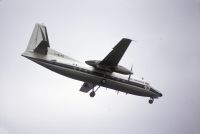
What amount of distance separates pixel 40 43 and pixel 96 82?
8946 mm

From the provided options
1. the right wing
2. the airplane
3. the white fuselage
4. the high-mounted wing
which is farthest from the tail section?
the right wing

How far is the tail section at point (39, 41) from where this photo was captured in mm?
48197

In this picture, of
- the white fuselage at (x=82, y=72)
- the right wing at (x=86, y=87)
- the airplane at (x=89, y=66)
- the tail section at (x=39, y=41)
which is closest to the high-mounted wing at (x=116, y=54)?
the airplane at (x=89, y=66)

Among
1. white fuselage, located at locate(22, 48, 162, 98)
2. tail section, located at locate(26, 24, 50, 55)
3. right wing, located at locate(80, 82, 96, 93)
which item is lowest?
right wing, located at locate(80, 82, 96, 93)

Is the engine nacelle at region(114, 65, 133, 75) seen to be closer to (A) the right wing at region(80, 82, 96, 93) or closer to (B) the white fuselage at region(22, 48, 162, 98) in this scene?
(B) the white fuselage at region(22, 48, 162, 98)

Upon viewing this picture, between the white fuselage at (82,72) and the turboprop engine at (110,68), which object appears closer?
the white fuselage at (82,72)

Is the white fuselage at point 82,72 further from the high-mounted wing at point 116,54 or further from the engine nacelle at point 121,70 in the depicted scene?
the high-mounted wing at point 116,54

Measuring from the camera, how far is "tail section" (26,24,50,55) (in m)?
48.2

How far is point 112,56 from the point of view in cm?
4891

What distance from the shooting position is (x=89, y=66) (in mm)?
51188

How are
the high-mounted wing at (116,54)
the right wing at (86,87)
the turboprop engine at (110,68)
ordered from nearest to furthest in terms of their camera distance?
the high-mounted wing at (116,54) < the turboprop engine at (110,68) < the right wing at (86,87)

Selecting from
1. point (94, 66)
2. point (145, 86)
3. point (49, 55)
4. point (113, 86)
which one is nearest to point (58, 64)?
point (49, 55)

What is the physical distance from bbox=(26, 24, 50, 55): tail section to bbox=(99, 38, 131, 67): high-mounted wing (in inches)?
A: 295

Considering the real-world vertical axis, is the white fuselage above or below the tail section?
below
